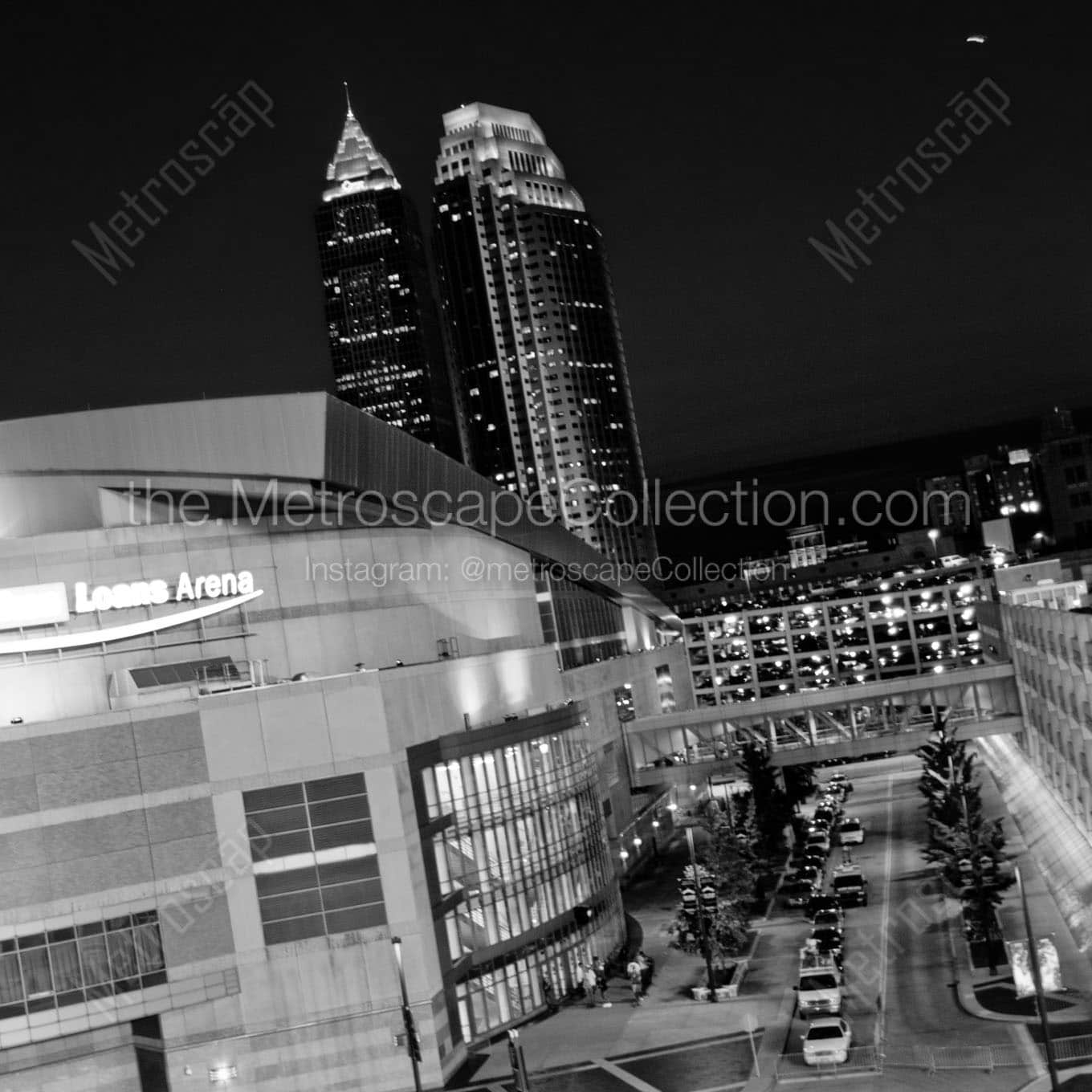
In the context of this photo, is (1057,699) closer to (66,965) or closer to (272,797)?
(272,797)

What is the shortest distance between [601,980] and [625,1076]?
11.0 metres

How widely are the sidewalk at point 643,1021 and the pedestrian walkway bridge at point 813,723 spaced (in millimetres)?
32020

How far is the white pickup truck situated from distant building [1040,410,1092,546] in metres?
139

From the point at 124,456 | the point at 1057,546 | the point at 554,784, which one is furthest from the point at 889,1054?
the point at 1057,546

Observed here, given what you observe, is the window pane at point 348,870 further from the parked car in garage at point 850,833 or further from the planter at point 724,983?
the parked car in garage at point 850,833

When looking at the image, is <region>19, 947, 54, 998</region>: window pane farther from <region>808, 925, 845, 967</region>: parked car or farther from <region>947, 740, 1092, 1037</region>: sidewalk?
<region>947, 740, 1092, 1037</region>: sidewalk

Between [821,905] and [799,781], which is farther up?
[799,781]

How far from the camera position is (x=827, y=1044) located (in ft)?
137

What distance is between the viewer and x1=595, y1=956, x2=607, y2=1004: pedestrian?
5334 cm

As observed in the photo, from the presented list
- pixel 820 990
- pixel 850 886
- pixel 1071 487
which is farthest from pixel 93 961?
pixel 1071 487

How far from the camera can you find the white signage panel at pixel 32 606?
5056 cm

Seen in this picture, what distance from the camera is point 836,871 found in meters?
70.7

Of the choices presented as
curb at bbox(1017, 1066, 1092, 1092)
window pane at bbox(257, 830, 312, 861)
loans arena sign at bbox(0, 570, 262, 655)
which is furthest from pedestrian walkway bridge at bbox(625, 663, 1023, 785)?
window pane at bbox(257, 830, 312, 861)

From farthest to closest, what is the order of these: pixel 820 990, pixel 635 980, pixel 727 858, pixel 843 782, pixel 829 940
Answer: pixel 843 782
pixel 727 858
pixel 829 940
pixel 635 980
pixel 820 990
